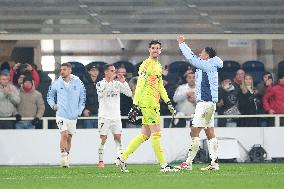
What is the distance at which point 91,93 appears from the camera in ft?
93.7

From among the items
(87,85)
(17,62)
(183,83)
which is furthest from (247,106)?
(17,62)

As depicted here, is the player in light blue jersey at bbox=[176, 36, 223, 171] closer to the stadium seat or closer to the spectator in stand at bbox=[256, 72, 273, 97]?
the spectator in stand at bbox=[256, 72, 273, 97]

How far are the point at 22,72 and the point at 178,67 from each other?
4.03 meters

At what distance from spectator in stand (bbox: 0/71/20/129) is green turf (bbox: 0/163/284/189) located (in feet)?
18.6

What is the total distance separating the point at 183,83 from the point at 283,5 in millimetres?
3231

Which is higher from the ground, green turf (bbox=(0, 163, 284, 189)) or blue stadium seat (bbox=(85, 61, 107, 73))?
blue stadium seat (bbox=(85, 61, 107, 73))

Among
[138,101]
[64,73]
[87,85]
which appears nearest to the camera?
[138,101]

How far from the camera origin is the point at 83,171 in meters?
22.5

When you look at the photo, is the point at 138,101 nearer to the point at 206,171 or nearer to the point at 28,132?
the point at 206,171

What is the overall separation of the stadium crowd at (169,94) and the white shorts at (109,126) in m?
2.64

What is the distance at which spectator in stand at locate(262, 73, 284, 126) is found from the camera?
1134 inches

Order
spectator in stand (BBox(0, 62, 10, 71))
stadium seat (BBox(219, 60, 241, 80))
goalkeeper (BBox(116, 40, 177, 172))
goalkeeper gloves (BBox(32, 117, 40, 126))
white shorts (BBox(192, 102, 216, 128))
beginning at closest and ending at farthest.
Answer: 1. goalkeeper (BBox(116, 40, 177, 172))
2. white shorts (BBox(192, 102, 216, 128))
3. goalkeeper gloves (BBox(32, 117, 40, 126))
4. spectator in stand (BBox(0, 62, 10, 71))
5. stadium seat (BBox(219, 60, 241, 80))

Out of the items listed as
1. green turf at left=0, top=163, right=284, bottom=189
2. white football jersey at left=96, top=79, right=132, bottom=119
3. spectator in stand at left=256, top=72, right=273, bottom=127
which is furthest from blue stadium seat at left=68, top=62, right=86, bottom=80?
green turf at left=0, top=163, right=284, bottom=189

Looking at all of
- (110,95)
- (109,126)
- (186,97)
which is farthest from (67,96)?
(186,97)
